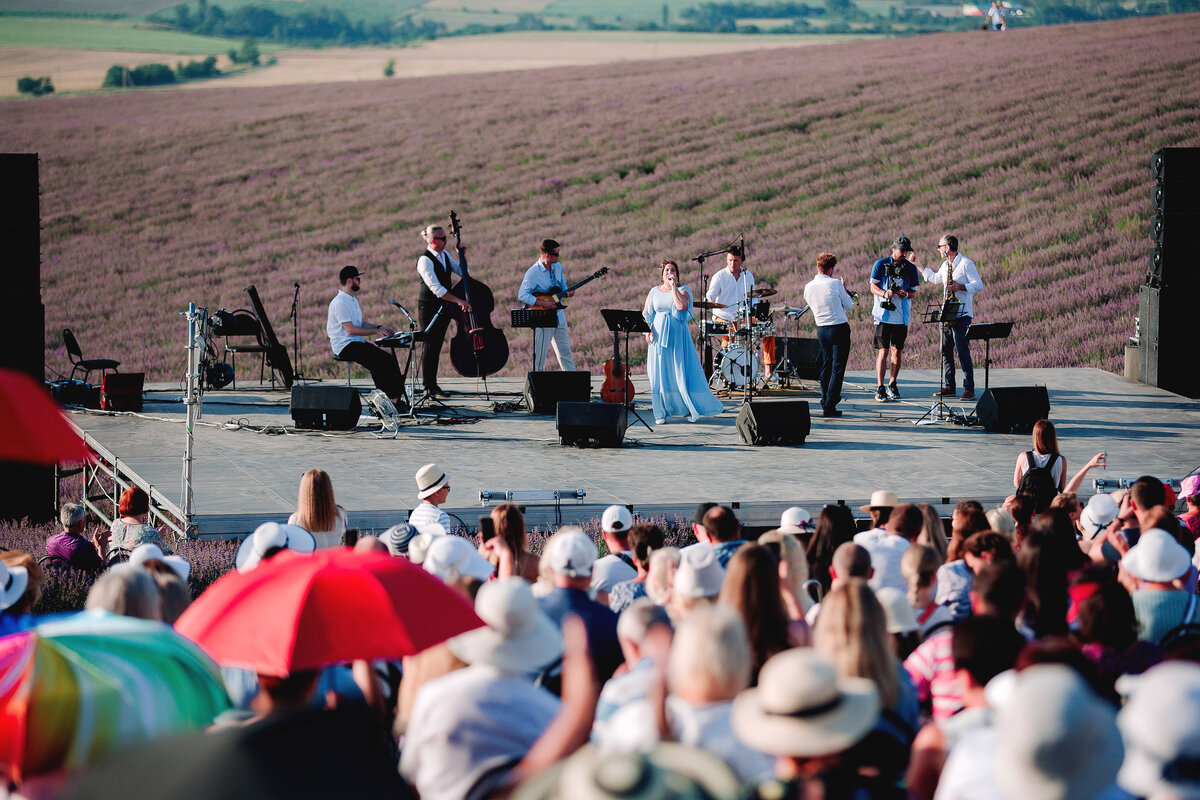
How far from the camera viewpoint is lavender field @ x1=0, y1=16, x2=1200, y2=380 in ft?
86.5

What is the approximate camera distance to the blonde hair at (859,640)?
371 centimetres

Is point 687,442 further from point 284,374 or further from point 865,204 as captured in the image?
point 865,204

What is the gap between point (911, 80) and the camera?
40.2 m

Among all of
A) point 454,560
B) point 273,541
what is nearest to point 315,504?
point 273,541

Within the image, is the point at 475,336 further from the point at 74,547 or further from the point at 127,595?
the point at 127,595

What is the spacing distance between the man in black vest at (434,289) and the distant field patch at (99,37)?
52.9 m

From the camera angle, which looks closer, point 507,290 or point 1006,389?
point 1006,389

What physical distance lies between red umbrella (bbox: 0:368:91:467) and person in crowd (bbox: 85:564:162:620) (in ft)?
1.49

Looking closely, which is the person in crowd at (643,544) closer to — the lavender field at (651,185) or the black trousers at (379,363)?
the black trousers at (379,363)

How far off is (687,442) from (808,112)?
27351 mm

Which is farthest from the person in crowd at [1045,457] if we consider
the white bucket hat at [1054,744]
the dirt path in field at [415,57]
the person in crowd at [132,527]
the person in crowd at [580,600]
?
the dirt path in field at [415,57]

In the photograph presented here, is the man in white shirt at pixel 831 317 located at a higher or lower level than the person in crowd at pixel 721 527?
higher

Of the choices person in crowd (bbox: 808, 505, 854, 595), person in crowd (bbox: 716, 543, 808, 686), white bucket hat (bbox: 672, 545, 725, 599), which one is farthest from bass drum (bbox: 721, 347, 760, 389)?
person in crowd (bbox: 716, 543, 808, 686)

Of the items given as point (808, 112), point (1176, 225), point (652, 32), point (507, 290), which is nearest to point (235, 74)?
point (652, 32)
